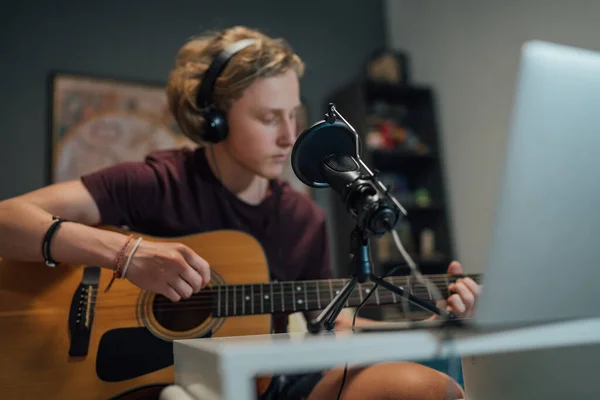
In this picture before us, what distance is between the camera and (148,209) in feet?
4.00

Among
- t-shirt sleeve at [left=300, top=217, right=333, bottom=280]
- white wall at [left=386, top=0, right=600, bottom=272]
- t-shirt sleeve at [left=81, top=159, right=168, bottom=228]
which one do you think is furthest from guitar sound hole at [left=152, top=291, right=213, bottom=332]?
white wall at [left=386, top=0, right=600, bottom=272]

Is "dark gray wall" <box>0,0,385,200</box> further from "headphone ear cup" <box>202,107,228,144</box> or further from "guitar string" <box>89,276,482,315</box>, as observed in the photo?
"guitar string" <box>89,276,482,315</box>

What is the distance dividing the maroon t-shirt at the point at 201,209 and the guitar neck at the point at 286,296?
129mm

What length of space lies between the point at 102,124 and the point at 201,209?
1.27 meters

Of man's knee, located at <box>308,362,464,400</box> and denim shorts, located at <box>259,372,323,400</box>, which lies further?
denim shorts, located at <box>259,372,323,400</box>

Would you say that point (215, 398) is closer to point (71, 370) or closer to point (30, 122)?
point (71, 370)

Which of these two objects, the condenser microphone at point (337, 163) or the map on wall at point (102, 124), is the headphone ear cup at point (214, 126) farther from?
the map on wall at point (102, 124)

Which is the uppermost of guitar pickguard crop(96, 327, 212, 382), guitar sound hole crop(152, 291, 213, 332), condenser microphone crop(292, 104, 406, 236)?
condenser microphone crop(292, 104, 406, 236)

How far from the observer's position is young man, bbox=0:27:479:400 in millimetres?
995

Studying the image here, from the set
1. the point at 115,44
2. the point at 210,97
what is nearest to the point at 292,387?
the point at 210,97

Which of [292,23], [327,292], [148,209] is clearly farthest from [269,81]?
[292,23]

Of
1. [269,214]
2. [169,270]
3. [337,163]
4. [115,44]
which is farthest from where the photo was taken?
[115,44]

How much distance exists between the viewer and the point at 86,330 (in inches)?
38.2

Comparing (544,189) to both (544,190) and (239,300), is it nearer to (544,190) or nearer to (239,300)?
(544,190)
